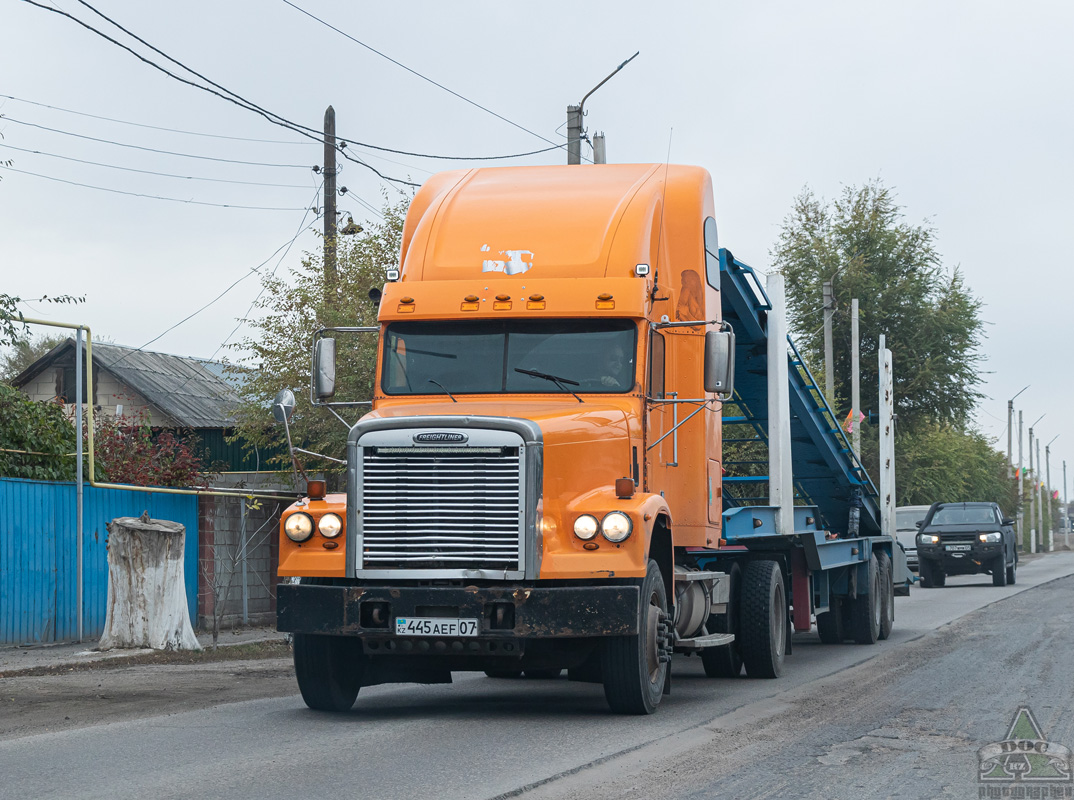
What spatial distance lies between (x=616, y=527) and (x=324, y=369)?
2.99 meters

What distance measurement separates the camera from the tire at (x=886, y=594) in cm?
1777

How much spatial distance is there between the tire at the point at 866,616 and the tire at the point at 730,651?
4.53 metres

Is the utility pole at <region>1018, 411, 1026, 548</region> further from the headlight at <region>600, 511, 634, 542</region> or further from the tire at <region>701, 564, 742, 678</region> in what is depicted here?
the headlight at <region>600, 511, 634, 542</region>

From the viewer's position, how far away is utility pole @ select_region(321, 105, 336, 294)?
24.0 m

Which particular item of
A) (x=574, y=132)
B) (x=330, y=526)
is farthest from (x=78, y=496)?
(x=574, y=132)

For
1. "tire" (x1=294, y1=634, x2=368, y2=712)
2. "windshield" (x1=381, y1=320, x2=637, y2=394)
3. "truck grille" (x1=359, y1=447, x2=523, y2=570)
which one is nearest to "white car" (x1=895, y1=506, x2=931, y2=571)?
"windshield" (x1=381, y1=320, x2=637, y2=394)

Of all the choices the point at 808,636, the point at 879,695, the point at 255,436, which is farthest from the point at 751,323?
the point at 255,436

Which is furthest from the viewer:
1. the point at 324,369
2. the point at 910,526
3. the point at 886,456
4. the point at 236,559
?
the point at 910,526

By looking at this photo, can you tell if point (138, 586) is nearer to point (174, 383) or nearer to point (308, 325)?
point (308, 325)

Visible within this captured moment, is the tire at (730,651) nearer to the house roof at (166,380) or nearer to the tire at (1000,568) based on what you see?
the tire at (1000,568)

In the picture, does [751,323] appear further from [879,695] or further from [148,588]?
[148,588]

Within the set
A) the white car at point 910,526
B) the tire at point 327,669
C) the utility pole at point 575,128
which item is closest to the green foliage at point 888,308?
the white car at point 910,526

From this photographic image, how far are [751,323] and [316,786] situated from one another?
26.4ft

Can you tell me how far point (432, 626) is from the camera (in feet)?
29.7
